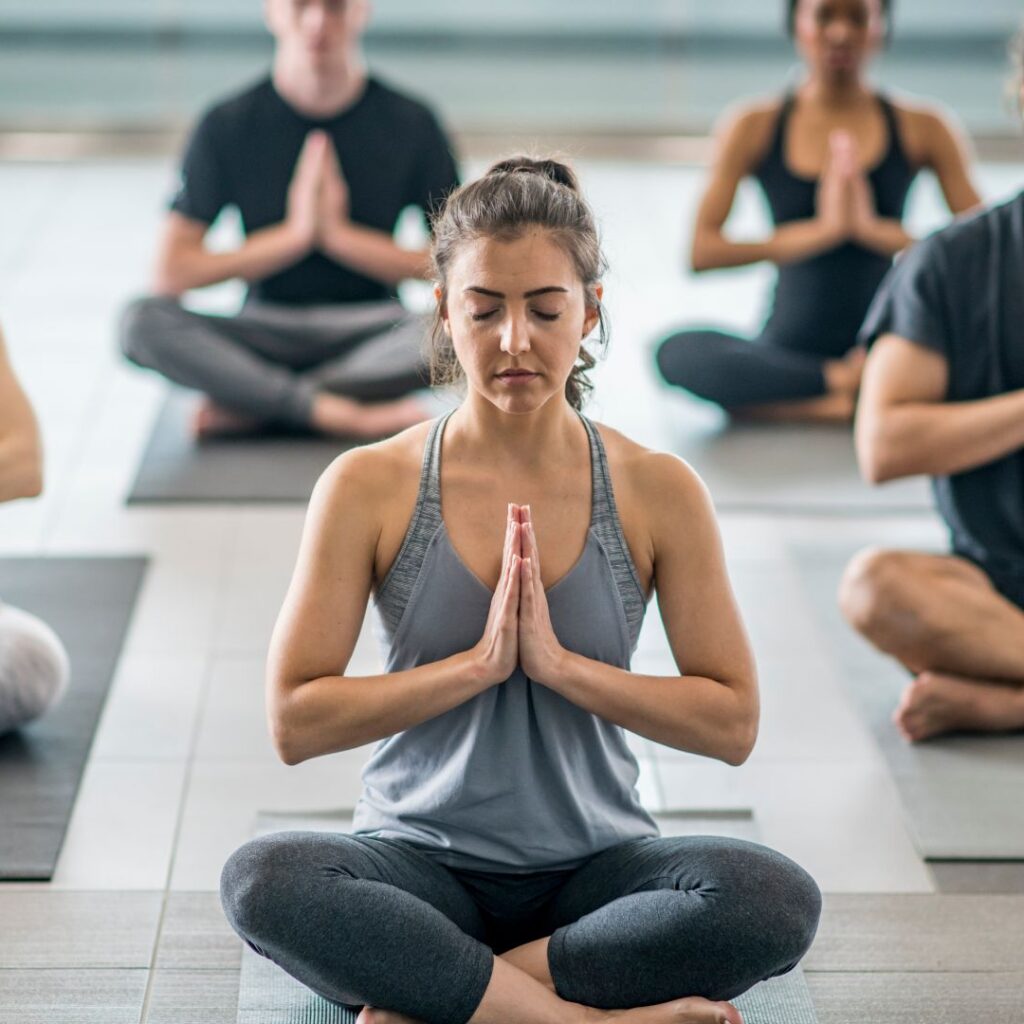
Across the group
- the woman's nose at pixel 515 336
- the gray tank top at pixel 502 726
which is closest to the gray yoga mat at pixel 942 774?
the gray tank top at pixel 502 726

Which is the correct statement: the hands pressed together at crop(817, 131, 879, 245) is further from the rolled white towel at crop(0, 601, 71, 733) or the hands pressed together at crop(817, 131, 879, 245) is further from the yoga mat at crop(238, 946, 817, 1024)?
the yoga mat at crop(238, 946, 817, 1024)

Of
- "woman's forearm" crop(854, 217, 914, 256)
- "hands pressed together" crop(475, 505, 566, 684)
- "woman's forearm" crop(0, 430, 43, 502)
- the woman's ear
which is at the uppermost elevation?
the woman's ear

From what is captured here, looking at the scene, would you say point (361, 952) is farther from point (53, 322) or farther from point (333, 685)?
point (53, 322)

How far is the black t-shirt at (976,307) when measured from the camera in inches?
106

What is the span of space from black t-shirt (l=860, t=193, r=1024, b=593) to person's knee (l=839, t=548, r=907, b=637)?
0.21m

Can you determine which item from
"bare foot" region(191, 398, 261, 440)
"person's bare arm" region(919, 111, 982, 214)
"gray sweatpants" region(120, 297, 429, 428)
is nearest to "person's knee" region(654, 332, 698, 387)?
"gray sweatpants" region(120, 297, 429, 428)

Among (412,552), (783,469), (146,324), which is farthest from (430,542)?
(146,324)

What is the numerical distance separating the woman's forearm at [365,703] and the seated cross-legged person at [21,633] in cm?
85

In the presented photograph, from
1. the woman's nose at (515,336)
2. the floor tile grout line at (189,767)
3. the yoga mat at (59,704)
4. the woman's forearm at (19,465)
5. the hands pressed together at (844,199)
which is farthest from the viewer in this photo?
the hands pressed together at (844,199)

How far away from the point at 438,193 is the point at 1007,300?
167cm

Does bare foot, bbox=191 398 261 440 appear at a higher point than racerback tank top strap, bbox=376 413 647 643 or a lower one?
lower

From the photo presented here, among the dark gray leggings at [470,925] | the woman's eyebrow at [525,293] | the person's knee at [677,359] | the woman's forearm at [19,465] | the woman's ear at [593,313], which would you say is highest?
→ the woman's eyebrow at [525,293]

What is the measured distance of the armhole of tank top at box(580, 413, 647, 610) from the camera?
1.96 m

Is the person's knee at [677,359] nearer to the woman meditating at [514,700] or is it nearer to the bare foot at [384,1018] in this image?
the woman meditating at [514,700]
